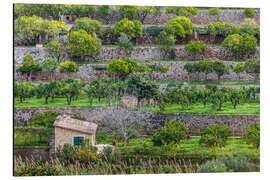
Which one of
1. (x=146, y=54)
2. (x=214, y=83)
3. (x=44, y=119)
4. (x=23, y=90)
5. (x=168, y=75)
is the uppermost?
(x=146, y=54)

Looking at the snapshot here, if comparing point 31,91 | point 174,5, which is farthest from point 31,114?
point 174,5

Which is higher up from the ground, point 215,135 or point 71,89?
point 71,89

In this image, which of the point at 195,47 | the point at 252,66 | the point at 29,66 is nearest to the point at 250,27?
the point at 252,66

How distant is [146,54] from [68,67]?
58.0 inches

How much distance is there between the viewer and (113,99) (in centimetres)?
702

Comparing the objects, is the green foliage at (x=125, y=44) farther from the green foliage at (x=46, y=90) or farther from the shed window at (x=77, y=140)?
the shed window at (x=77, y=140)

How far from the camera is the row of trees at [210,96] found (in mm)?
7156

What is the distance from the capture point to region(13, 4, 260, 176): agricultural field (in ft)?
22.4

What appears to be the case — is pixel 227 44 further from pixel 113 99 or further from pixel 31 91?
pixel 31 91

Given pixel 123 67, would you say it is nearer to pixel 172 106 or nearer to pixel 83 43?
pixel 83 43

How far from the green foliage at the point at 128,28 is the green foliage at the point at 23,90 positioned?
6.11ft

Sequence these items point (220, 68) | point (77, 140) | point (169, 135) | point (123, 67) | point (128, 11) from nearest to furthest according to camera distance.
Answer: point (77, 140) → point (169, 135) → point (123, 67) → point (128, 11) → point (220, 68)

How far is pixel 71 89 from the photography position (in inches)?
276

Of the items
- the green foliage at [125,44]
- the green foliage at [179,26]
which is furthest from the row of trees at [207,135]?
the green foliage at [179,26]
